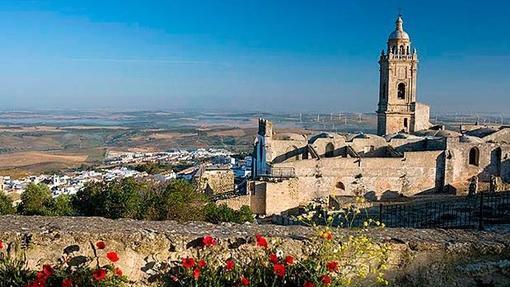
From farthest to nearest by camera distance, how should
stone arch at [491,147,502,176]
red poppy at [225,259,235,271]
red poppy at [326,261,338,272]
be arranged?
stone arch at [491,147,502,176] < red poppy at [225,259,235,271] < red poppy at [326,261,338,272]

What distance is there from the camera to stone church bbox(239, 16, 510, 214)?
25641 millimetres

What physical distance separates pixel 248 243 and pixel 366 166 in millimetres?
22015

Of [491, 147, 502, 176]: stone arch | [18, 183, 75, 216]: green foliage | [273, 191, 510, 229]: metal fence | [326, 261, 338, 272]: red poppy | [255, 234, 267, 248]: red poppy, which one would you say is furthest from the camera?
[491, 147, 502, 176]: stone arch

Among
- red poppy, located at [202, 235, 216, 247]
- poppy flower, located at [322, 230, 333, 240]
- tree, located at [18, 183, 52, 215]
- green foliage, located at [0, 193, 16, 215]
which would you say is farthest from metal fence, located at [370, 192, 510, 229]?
green foliage, located at [0, 193, 16, 215]

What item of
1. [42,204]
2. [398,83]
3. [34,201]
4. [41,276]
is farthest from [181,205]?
[398,83]

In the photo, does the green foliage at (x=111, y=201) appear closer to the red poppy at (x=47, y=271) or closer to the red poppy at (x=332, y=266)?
the red poppy at (x=47, y=271)

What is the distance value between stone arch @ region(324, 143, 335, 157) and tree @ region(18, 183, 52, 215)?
53.4ft

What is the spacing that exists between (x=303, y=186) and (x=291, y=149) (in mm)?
4368

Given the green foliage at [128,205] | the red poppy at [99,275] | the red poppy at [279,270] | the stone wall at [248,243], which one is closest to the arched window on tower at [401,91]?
the green foliage at [128,205]

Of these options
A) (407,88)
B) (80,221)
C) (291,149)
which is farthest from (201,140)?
(80,221)

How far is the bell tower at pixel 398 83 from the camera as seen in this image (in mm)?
39656

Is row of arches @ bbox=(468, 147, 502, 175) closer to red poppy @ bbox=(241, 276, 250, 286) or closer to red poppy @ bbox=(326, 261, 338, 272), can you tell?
red poppy @ bbox=(326, 261, 338, 272)

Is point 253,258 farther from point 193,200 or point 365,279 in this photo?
point 193,200

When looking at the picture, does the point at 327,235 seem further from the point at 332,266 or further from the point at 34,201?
the point at 34,201
